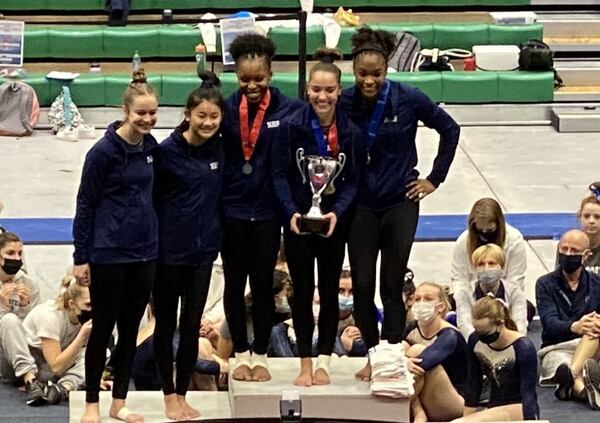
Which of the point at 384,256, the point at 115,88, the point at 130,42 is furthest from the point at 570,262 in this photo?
the point at 130,42

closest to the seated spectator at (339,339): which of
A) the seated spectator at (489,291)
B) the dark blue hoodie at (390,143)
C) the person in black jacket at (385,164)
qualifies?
the seated spectator at (489,291)

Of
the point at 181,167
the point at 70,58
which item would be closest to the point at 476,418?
the point at 181,167

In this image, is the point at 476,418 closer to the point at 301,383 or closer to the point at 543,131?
the point at 301,383

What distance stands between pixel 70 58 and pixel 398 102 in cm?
994

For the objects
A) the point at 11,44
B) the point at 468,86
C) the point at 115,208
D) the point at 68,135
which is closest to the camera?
the point at 115,208

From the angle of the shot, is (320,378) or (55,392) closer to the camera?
(320,378)

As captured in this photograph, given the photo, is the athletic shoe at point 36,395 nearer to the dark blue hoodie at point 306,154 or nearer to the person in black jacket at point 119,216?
the person in black jacket at point 119,216

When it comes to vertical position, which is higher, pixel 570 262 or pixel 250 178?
pixel 250 178

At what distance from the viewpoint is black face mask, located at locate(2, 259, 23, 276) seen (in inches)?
326

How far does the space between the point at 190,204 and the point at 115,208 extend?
13.3 inches

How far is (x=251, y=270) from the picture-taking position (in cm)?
654

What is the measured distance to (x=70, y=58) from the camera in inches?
A: 623

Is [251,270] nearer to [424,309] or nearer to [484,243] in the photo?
[424,309]

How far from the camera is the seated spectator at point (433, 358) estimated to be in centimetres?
754
